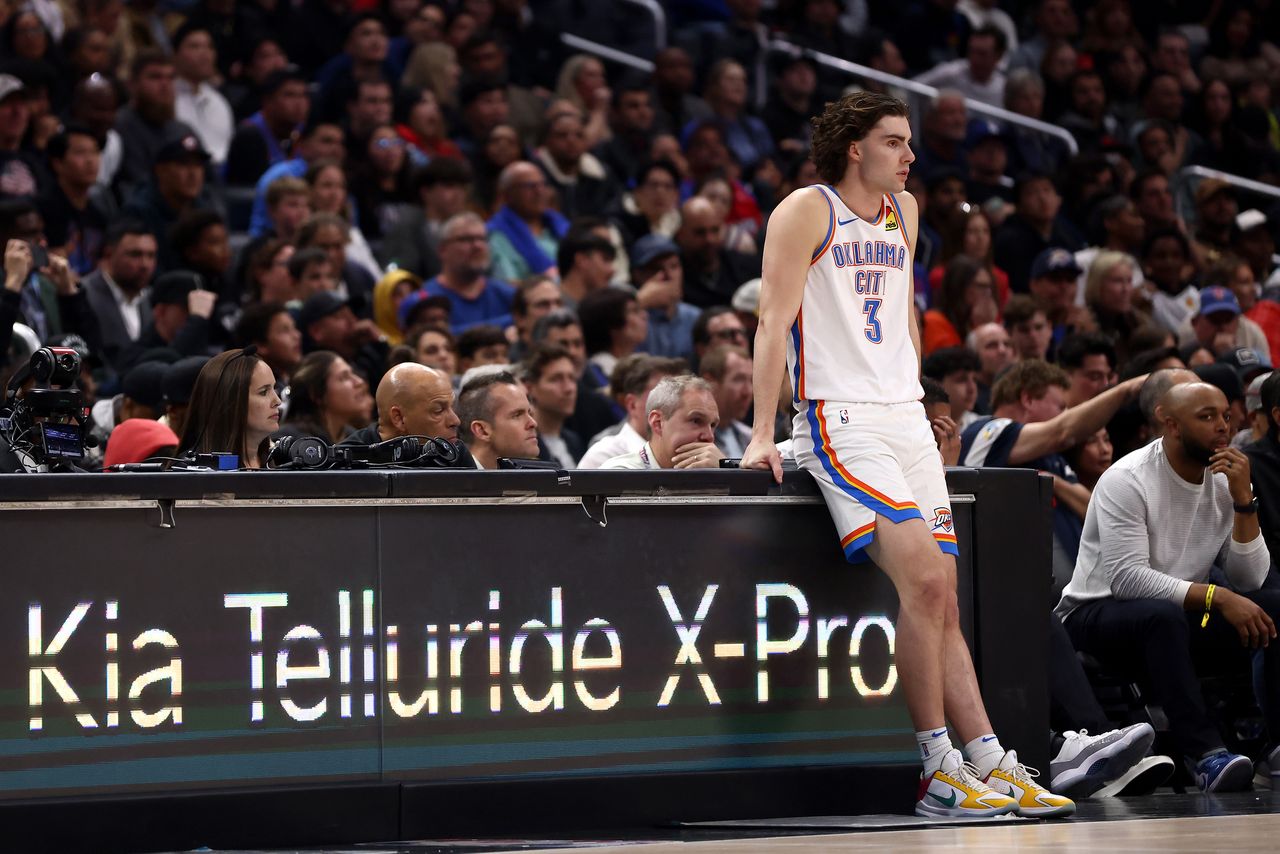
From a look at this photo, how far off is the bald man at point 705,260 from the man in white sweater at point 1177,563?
6190 mm

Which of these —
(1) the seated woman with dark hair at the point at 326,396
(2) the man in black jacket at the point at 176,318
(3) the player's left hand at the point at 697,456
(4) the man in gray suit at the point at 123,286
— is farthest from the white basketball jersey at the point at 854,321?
(4) the man in gray suit at the point at 123,286

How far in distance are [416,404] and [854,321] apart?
6.12 feet

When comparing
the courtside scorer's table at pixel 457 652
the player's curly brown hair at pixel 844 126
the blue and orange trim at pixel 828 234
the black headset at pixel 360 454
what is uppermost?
the player's curly brown hair at pixel 844 126

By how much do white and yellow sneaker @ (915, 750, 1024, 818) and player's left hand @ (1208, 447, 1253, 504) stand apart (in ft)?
7.48

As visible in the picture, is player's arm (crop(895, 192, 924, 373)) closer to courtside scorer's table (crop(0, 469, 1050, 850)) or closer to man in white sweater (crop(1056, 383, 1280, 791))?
courtside scorer's table (crop(0, 469, 1050, 850))

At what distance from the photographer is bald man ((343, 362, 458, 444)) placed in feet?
25.4

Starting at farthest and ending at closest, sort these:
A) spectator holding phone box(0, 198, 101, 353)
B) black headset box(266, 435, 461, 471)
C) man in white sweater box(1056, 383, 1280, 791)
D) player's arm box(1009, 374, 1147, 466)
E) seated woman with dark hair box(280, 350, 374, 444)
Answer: spectator holding phone box(0, 198, 101, 353)
seated woman with dark hair box(280, 350, 374, 444)
player's arm box(1009, 374, 1147, 466)
man in white sweater box(1056, 383, 1280, 791)
black headset box(266, 435, 461, 471)

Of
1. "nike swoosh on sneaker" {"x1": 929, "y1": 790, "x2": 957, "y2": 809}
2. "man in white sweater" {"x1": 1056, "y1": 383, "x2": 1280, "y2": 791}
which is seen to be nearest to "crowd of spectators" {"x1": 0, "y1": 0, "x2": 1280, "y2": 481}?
"man in white sweater" {"x1": 1056, "y1": 383, "x2": 1280, "y2": 791}

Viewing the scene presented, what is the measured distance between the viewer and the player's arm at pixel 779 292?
21.5 ft

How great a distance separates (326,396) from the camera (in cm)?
939

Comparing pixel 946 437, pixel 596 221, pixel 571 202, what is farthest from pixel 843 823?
pixel 571 202

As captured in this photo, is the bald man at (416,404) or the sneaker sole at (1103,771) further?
the bald man at (416,404)

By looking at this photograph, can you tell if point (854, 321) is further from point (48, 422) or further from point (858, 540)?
point (48, 422)

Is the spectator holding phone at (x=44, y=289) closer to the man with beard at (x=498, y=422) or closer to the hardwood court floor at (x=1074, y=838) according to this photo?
the man with beard at (x=498, y=422)
